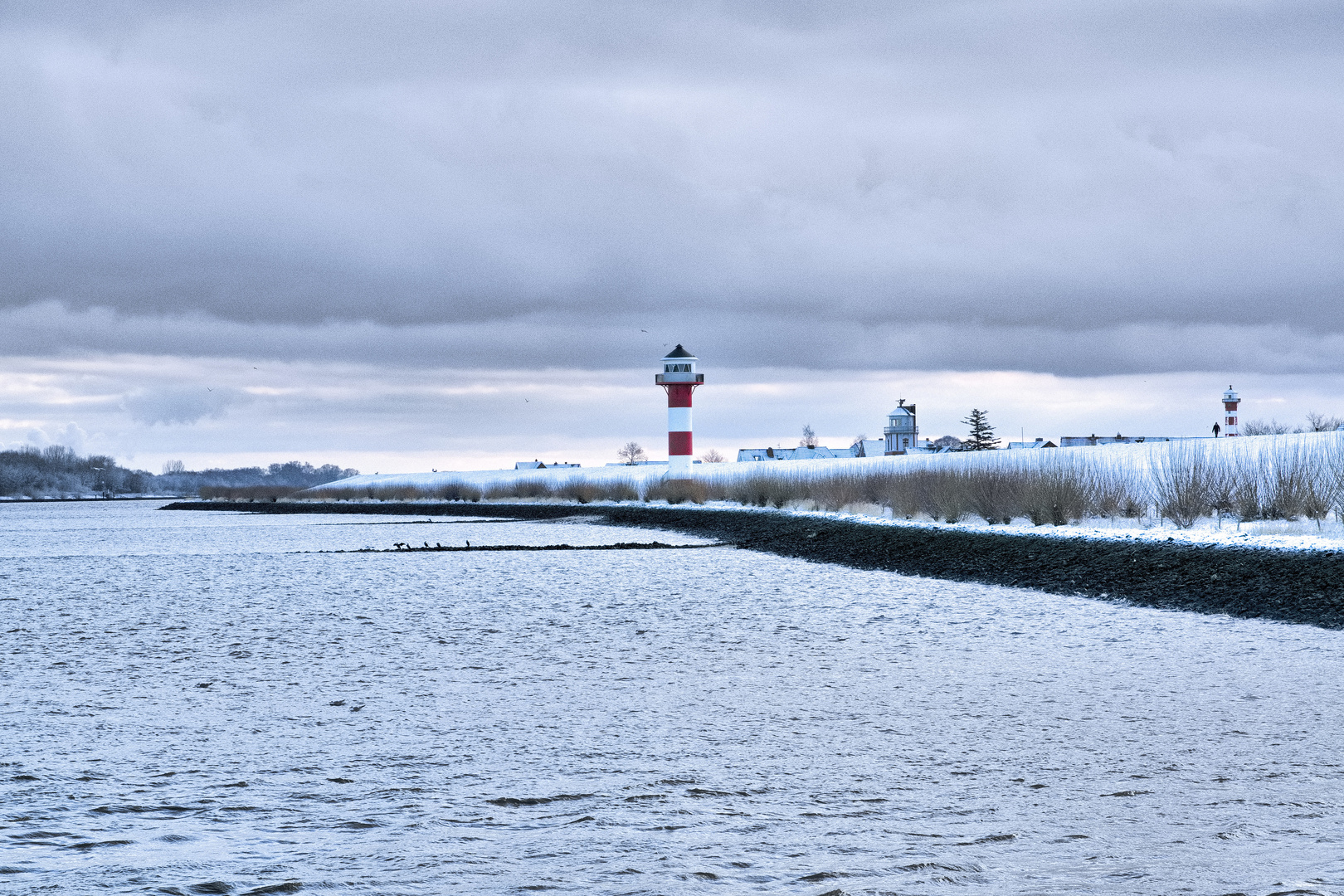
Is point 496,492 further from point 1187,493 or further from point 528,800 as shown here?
point 528,800

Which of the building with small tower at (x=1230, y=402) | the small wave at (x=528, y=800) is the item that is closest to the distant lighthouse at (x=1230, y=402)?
the building with small tower at (x=1230, y=402)

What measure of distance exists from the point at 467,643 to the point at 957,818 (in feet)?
24.9

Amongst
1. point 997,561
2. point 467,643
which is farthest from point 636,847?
point 997,561

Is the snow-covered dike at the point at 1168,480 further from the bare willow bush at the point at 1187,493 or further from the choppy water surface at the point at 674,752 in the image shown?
the choppy water surface at the point at 674,752

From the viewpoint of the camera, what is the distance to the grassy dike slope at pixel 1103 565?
14.4 m

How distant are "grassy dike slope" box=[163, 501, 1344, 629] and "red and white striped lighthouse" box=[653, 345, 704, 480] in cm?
1971

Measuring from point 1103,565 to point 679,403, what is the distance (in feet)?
123

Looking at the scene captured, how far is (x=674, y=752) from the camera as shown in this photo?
24.7 ft

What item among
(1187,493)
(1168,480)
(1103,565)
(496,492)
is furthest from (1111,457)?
(496,492)

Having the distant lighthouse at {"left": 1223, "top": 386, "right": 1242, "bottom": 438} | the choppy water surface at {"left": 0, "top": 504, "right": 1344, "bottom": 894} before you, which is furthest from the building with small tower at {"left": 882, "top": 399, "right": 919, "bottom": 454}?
the choppy water surface at {"left": 0, "top": 504, "right": 1344, "bottom": 894}

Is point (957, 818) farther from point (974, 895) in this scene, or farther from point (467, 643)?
point (467, 643)

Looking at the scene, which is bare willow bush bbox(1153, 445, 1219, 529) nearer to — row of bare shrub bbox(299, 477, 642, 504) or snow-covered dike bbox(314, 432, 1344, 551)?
snow-covered dike bbox(314, 432, 1344, 551)

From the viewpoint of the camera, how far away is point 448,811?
20.4ft

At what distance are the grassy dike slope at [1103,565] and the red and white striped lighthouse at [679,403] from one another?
1971cm
